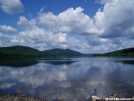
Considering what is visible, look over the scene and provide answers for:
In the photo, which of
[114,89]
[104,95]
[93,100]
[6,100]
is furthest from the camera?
[114,89]

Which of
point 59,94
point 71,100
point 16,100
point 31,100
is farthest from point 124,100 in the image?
point 16,100

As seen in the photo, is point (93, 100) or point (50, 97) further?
point (50, 97)

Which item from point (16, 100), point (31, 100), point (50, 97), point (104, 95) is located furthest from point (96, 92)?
point (16, 100)

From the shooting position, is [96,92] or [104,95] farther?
[96,92]

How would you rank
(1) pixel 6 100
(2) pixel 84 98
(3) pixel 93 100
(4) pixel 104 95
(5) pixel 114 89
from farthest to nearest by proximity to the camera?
(5) pixel 114 89, (4) pixel 104 95, (2) pixel 84 98, (3) pixel 93 100, (1) pixel 6 100

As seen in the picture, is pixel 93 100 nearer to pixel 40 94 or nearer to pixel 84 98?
pixel 84 98

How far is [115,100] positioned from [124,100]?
5.63 feet

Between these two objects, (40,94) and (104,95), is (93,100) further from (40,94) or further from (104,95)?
(40,94)

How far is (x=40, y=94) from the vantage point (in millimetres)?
35719

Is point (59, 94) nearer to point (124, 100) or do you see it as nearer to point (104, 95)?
point (104, 95)

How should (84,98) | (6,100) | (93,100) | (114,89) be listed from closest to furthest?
1. (6,100)
2. (93,100)
3. (84,98)
4. (114,89)

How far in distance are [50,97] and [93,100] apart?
9120mm

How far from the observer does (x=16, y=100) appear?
28.4m

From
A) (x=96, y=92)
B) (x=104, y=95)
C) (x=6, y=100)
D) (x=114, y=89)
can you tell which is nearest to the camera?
(x=6, y=100)
